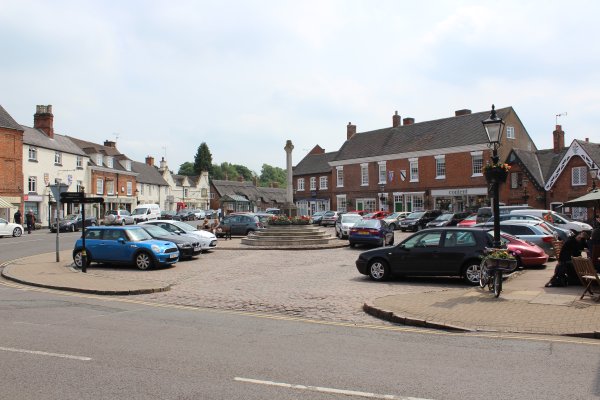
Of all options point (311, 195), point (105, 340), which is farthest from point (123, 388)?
point (311, 195)

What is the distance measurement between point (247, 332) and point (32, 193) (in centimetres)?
4608

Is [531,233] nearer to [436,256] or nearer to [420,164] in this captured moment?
[436,256]

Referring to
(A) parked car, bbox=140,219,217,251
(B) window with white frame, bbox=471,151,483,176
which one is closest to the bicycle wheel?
(A) parked car, bbox=140,219,217,251

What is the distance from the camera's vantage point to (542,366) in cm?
635

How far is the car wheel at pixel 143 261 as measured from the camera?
17.5 m

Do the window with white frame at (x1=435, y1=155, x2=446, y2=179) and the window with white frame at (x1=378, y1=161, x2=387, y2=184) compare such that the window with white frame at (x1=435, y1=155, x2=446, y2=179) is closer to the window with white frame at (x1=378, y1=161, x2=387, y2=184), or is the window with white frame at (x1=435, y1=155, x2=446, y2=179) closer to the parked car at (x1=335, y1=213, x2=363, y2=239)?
the window with white frame at (x1=378, y1=161, x2=387, y2=184)

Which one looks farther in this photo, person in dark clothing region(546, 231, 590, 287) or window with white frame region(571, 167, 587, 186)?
window with white frame region(571, 167, 587, 186)

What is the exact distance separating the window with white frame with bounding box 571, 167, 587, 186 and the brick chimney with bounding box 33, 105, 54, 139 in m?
49.5

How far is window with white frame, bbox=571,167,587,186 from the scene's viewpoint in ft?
135

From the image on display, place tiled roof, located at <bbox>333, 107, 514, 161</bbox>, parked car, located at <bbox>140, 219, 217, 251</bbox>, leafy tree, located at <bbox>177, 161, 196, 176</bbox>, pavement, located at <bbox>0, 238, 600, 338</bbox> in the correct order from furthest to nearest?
leafy tree, located at <bbox>177, 161, 196, 176</bbox>
tiled roof, located at <bbox>333, 107, 514, 161</bbox>
parked car, located at <bbox>140, 219, 217, 251</bbox>
pavement, located at <bbox>0, 238, 600, 338</bbox>

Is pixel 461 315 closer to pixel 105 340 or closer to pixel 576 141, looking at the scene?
pixel 105 340

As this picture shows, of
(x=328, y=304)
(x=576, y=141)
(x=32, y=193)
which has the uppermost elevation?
(x=576, y=141)

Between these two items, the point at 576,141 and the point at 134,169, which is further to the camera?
the point at 134,169

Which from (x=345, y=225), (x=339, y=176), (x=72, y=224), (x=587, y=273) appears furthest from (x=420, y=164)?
(x=587, y=273)
